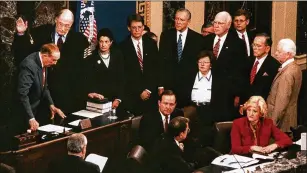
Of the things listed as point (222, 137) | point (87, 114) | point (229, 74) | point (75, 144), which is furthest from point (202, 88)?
point (75, 144)

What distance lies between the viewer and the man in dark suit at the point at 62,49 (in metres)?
7.30

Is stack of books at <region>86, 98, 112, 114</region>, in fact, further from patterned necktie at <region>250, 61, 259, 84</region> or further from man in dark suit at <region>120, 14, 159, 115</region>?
patterned necktie at <region>250, 61, 259, 84</region>

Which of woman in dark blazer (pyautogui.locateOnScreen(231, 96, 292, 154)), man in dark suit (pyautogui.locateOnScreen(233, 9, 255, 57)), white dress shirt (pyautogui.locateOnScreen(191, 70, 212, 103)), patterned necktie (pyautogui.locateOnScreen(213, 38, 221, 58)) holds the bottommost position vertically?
woman in dark blazer (pyautogui.locateOnScreen(231, 96, 292, 154))

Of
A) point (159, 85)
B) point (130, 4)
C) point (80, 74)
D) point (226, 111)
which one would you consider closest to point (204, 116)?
point (226, 111)

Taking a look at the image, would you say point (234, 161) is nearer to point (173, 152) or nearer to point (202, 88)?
point (173, 152)

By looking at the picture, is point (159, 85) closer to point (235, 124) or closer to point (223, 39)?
point (223, 39)

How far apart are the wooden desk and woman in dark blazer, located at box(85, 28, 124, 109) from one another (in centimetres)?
46

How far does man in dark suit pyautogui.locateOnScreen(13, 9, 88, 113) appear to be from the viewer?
7.30m

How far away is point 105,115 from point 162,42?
1291 millimetres

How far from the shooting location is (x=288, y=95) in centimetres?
700

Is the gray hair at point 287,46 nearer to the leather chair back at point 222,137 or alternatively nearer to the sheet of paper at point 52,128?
the leather chair back at point 222,137

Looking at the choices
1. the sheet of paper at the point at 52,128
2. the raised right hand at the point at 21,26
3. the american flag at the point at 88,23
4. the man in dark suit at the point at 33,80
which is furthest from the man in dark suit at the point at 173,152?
the american flag at the point at 88,23

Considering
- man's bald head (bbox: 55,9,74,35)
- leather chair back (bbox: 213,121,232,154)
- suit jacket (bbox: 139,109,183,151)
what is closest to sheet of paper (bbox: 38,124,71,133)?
suit jacket (bbox: 139,109,183,151)

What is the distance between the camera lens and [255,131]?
637 cm
